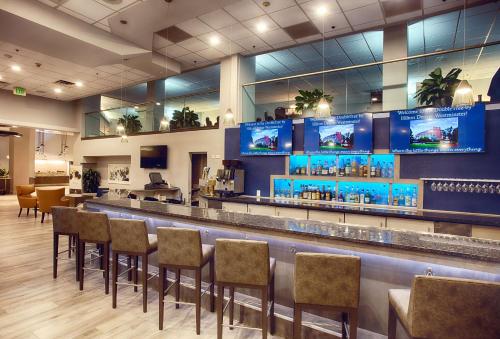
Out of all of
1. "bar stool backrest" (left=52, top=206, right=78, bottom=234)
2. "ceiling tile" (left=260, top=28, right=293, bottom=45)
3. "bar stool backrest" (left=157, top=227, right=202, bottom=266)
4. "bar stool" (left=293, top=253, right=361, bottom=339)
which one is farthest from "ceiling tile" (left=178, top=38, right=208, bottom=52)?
"bar stool" (left=293, top=253, right=361, bottom=339)

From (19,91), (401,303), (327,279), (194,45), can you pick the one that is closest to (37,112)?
(19,91)

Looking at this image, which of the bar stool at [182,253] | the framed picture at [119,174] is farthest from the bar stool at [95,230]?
the framed picture at [119,174]

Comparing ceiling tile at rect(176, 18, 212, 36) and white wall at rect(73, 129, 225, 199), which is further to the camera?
white wall at rect(73, 129, 225, 199)

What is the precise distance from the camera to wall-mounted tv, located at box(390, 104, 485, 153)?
4.05 metres

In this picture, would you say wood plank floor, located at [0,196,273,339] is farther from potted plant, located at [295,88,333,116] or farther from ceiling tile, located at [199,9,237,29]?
ceiling tile, located at [199,9,237,29]

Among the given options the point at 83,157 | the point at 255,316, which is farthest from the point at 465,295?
the point at 83,157

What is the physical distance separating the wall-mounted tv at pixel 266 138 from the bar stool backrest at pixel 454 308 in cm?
431

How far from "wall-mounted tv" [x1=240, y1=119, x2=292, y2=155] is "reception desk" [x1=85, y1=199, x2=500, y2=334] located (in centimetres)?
287

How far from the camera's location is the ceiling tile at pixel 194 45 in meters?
6.17

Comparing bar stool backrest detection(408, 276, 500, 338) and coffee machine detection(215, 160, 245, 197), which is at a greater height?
coffee machine detection(215, 160, 245, 197)

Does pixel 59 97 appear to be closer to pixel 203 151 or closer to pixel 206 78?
pixel 206 78

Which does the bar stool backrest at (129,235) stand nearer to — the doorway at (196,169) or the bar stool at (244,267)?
the bar stool at (244,267)

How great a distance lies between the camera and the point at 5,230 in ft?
22.2

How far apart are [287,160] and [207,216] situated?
119 inches
